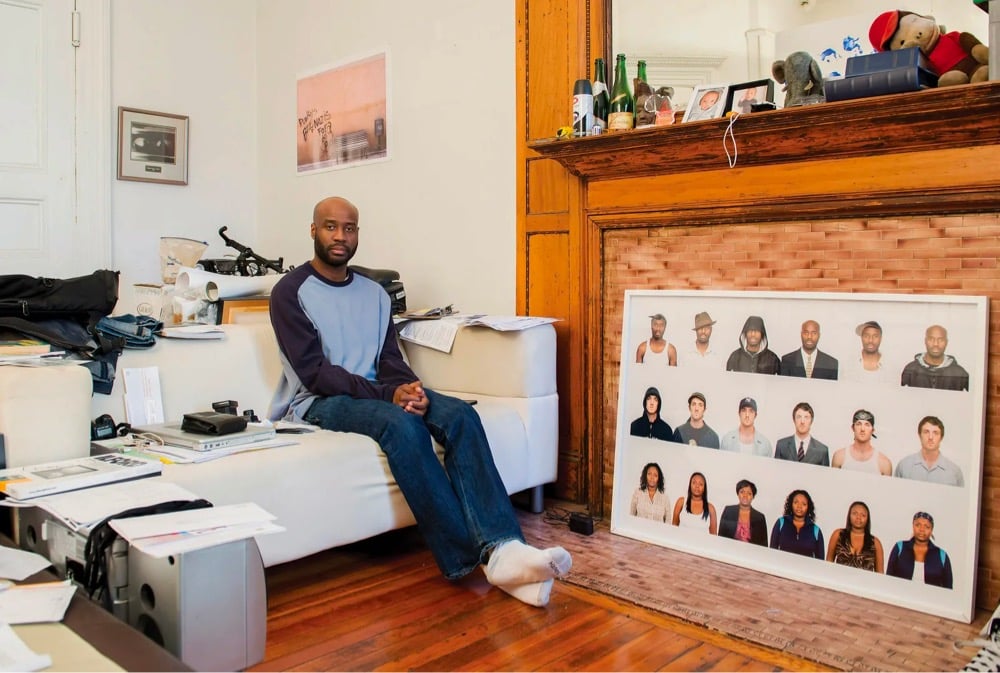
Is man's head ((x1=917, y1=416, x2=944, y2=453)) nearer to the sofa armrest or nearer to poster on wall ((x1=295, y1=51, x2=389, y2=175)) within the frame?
the sofa armrest

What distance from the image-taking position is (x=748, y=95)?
2.46 meters

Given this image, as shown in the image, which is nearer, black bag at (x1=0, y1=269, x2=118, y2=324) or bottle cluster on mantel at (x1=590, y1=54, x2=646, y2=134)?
black bag at (x1=0, y1=269, x2=118, y2=324)

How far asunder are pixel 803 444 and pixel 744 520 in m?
0.29

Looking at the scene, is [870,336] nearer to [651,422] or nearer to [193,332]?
[651,422]

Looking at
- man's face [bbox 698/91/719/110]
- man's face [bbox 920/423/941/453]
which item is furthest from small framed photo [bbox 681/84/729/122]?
man's face [bbox 920/423/941/453]

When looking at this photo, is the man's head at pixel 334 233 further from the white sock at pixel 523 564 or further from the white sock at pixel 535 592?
the white sock at pixel 535 592

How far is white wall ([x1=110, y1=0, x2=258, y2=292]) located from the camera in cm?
427

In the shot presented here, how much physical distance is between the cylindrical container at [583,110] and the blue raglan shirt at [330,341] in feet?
2.91

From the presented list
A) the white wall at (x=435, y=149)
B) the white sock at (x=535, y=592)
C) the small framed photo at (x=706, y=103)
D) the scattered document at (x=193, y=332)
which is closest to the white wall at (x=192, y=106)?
the white wall at (x=435, y=149)

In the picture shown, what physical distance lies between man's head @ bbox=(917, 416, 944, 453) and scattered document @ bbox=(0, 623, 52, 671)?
2.00 m

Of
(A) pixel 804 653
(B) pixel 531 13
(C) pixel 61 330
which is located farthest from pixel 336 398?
(B) pixel 531 13

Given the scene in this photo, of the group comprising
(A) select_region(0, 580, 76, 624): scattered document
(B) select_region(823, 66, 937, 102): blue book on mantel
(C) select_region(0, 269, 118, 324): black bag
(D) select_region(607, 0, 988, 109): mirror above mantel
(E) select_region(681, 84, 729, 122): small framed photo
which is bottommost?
(A) select_region(0, 580, 76, 624): scattered document

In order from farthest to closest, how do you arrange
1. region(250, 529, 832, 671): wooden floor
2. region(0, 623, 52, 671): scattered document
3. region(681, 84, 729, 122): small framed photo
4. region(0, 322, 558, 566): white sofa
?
region(681, 84, 729, 122): small framed photo → region(0, 322, 558, 566): white sofa → region(250, 529, 832, 671): wooden floor → region(0, 623, 52, 671): scattered document

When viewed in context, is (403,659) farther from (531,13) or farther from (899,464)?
(531,13)
